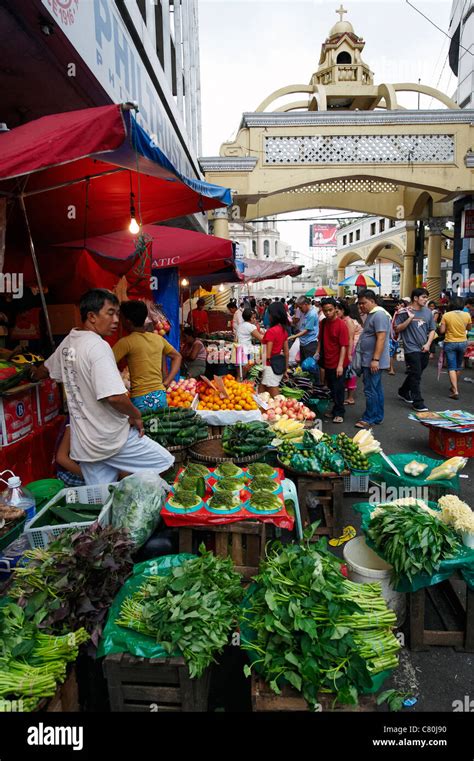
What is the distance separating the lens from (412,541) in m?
2.62

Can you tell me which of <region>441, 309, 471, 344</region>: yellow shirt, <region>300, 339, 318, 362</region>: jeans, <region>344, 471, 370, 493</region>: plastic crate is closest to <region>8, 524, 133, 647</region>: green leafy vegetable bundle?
<region>344, 471, 370, 493</region>: plastic crate

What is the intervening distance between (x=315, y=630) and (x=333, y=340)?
19.4 feet

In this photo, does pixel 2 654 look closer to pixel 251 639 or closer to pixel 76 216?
pixel 251 639

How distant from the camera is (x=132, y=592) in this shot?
8.16 ft

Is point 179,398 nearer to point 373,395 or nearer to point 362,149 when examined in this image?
point 373,395

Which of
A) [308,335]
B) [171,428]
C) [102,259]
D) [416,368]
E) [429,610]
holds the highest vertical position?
[102,259]

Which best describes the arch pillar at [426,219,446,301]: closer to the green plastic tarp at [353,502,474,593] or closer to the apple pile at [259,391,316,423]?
the apple pile at [259,391,316,423]

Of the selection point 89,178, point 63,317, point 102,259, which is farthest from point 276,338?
point 89,178

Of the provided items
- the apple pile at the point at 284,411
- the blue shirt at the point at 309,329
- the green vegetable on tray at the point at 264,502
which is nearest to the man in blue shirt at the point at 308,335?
the blue shirt at the point at 309,329

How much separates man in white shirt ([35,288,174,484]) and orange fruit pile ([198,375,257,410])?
96.4 inches

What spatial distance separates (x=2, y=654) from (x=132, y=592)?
683 millimetres
